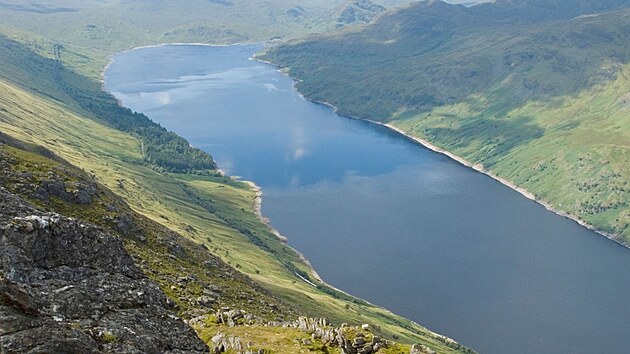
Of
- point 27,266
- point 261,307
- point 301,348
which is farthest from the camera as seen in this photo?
point 261,307

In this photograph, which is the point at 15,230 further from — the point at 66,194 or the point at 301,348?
the point at 66,194

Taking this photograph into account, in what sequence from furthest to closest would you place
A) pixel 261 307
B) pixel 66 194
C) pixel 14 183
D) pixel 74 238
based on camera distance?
pixel 261 307, pixel 66 194, pixel 14 183, pixel 74 238

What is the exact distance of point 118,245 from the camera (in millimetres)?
46719

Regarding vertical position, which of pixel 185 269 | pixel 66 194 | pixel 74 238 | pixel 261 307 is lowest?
pixel 261 307

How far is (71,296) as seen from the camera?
31.5 metres

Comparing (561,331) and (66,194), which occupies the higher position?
(66,194)

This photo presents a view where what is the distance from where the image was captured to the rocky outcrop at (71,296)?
80.9 ft

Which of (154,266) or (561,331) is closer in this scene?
(154,266)

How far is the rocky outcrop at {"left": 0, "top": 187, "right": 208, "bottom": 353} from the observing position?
24656mm

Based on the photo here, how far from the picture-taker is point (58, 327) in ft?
83.3

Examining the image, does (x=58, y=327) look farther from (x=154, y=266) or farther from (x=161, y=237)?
(x=161, y=237)

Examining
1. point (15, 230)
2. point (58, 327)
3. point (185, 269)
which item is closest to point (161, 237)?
point (185, 269)

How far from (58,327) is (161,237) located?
59124 millimetres

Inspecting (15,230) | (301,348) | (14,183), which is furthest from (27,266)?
(14,183)
